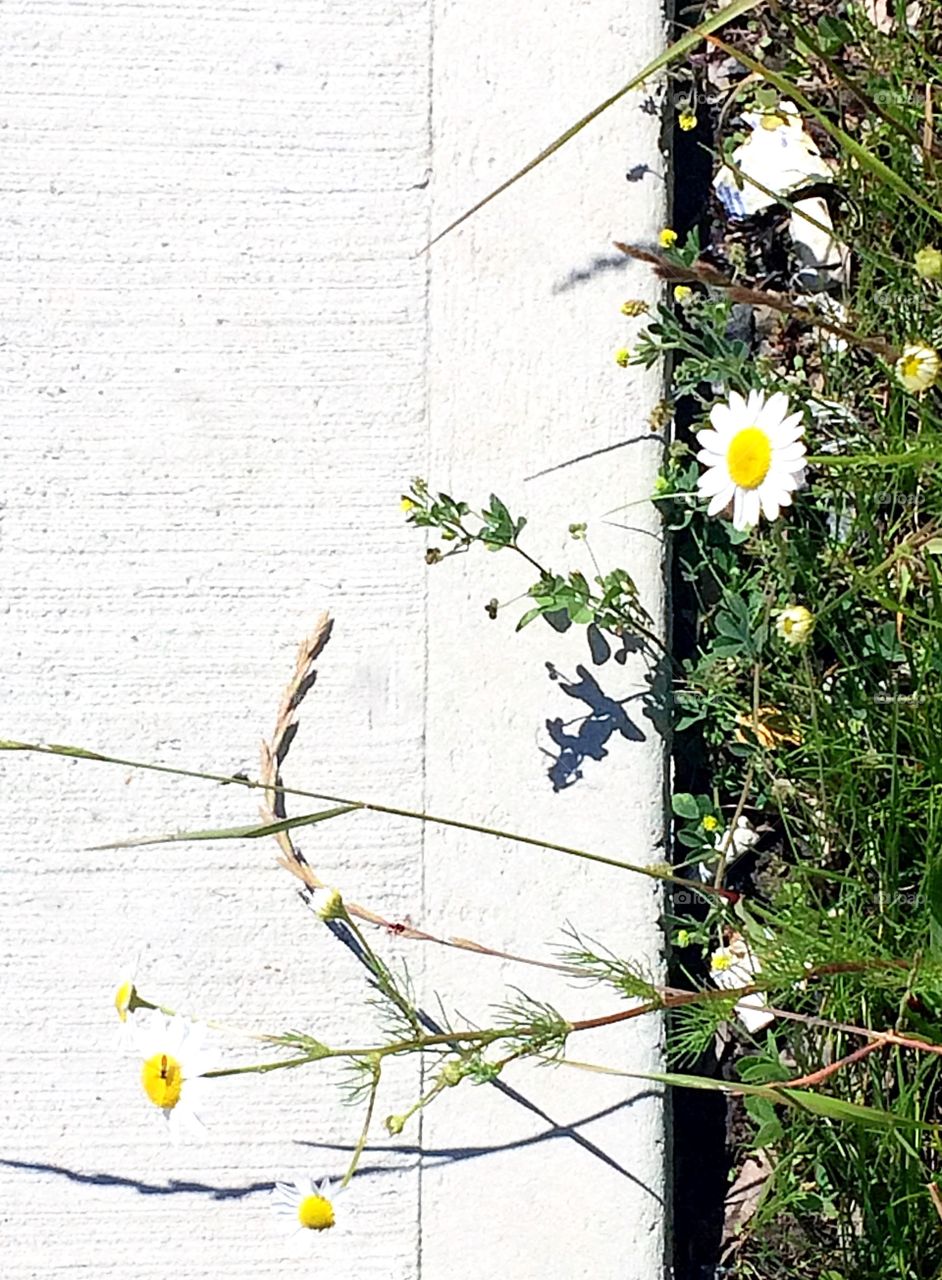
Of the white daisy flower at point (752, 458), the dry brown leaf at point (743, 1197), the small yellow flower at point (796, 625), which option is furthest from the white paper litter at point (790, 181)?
the dry brown leaf at point (743, 1197)

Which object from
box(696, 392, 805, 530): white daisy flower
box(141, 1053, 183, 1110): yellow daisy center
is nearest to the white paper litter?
box(696, 392, 805, 530): white daisy flower

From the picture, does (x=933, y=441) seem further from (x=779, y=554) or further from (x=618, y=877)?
(x=618, y=877)

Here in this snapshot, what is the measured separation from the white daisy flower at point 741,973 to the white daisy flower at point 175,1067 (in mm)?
608

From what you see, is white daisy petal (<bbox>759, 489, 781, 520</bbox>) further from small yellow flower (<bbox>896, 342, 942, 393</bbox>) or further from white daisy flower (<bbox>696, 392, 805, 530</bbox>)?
small yellow flower (<bbox>896, 342, 942, 393</bbox>)

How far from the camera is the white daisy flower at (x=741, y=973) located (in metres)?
1.69

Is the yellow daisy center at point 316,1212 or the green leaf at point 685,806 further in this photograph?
the green leaf at point 685,806

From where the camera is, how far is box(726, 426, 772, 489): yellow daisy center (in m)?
1.46

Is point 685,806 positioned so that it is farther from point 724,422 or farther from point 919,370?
point 919,370

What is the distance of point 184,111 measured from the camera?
1.77 metres

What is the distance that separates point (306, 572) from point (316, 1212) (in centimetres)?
71

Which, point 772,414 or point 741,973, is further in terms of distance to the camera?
point 741,973

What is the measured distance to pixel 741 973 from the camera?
5.67 ft

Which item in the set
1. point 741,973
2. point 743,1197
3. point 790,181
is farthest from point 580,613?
point 743,1197

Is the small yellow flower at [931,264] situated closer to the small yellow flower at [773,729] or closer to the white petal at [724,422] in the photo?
the white petal at [724,422]
